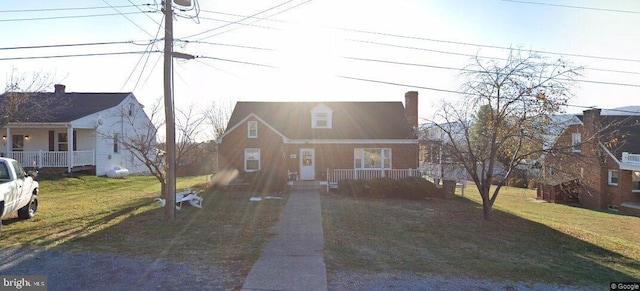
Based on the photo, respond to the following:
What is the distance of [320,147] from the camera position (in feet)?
72.4

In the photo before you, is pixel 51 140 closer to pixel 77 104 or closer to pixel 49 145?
pixel 49 145

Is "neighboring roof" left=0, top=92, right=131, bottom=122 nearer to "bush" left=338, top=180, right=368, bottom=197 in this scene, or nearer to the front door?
the front door

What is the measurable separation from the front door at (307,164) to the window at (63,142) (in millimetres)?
16096

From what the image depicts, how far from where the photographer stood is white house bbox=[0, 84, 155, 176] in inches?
856

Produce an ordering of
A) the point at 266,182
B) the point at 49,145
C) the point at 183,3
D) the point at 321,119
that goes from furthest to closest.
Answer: the point at 49,145 → the point at 321,119 → the point at 266,182 → the point at 183,3

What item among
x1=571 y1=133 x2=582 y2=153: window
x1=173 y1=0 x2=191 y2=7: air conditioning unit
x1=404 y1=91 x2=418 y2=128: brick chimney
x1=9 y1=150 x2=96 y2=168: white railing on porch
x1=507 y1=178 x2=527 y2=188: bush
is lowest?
x1=507 y1=178 x2=527 y2=188: bush

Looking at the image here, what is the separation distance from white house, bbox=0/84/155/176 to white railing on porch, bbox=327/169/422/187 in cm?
1127

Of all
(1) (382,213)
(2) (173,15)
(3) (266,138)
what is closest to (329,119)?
(3) (266,138)

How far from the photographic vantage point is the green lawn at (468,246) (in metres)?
6.73

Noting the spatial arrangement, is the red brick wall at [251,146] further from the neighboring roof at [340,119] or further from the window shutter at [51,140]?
the window shutter at [51,140]

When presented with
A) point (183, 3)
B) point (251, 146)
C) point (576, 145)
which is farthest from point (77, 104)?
point (576, 145)

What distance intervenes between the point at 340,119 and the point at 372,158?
375cm

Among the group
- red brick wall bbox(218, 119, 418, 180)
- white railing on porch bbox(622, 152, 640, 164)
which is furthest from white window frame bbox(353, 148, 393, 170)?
white railing on porch bbox(622, 152, 640, 164)

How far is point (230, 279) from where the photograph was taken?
555 cm
